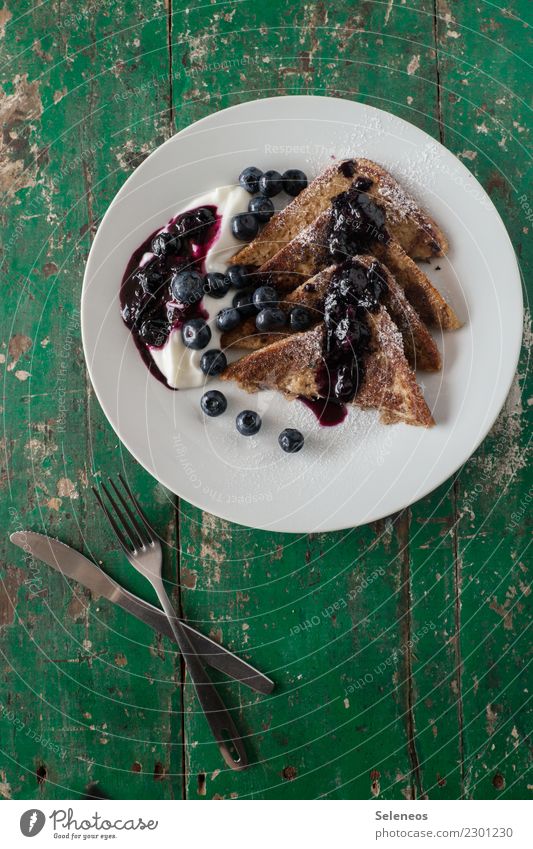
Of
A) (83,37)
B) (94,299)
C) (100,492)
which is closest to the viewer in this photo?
(94,299)

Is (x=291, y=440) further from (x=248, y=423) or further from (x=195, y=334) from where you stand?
(x=195, y=334)

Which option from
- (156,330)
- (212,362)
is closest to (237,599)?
(212,362)

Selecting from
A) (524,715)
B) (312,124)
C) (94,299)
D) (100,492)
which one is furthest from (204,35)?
(524,715)

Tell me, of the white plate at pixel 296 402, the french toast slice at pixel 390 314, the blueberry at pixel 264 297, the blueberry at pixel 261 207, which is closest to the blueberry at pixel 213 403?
the white plate at pixel 296 402

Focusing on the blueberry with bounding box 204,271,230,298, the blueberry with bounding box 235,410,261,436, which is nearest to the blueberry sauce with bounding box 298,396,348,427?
the blueberry with bounding box 235,410,261,436

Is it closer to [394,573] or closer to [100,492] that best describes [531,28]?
[394,573]

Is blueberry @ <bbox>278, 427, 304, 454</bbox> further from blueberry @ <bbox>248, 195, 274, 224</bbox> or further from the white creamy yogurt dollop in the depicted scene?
blueberry @ <bbox>248, 195, 274, 224</bbox>
